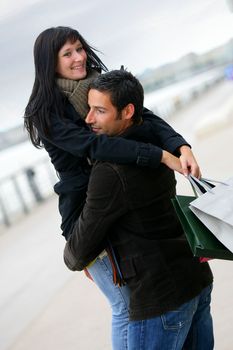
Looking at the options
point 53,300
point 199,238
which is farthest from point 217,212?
point 53,300

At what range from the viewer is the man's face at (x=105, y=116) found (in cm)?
122

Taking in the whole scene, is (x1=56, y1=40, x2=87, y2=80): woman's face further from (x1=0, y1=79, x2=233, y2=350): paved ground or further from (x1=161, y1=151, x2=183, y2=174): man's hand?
(x1=0, y1=79, x2=233, y2=350): paved ground

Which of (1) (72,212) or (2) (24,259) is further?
(2) (24,259)

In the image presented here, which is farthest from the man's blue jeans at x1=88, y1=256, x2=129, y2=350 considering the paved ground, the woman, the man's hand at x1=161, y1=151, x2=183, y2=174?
the paved ground

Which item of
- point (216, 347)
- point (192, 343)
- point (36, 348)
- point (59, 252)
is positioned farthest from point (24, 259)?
point (192, 343)

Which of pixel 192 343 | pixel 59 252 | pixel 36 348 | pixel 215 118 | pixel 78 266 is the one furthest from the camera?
pixel 215 118

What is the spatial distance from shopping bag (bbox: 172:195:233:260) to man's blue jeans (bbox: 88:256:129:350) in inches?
11.6

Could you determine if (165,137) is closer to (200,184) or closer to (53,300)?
(200,184)

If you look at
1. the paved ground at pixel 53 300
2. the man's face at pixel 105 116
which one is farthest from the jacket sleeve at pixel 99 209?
the paved ground at pixel 53 300

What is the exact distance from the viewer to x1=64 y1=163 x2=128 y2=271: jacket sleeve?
1163 mm

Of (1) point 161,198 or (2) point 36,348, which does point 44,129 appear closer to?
(1) point 161,198

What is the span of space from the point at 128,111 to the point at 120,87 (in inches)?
2.3

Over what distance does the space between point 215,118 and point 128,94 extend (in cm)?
918

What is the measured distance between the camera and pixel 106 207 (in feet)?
3.85
